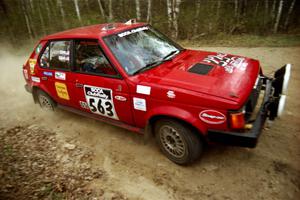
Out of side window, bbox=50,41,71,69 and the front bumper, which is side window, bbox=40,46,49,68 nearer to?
side window, bbox=50,41,71,69

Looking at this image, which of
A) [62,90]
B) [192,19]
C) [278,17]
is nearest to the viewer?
[62,90]

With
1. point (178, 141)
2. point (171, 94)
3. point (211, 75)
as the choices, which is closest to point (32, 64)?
point (171, 94)

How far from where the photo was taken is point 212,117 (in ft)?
8.77

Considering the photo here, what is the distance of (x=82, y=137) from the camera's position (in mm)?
4246

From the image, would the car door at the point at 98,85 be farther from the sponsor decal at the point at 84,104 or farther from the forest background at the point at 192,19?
the forest background at the point at 192,19

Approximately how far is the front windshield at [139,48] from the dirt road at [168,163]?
1307 mm

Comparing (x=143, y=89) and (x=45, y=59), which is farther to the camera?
(x=45, y=59)

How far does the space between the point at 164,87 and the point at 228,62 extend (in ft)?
3.71

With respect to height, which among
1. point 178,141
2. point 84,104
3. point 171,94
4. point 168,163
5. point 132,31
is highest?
point 132,31

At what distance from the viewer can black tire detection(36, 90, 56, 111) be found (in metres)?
4.81

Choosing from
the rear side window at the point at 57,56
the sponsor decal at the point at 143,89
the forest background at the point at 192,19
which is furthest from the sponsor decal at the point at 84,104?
the forest background at the point at 192,19

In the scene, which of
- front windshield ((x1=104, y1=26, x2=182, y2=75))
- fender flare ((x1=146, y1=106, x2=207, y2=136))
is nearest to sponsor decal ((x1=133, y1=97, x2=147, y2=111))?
fender flare ((x1=146, y1=106, x2=207, y2=136))

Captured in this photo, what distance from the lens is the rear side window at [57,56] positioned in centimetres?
399

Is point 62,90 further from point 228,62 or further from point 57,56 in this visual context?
point 228,62
